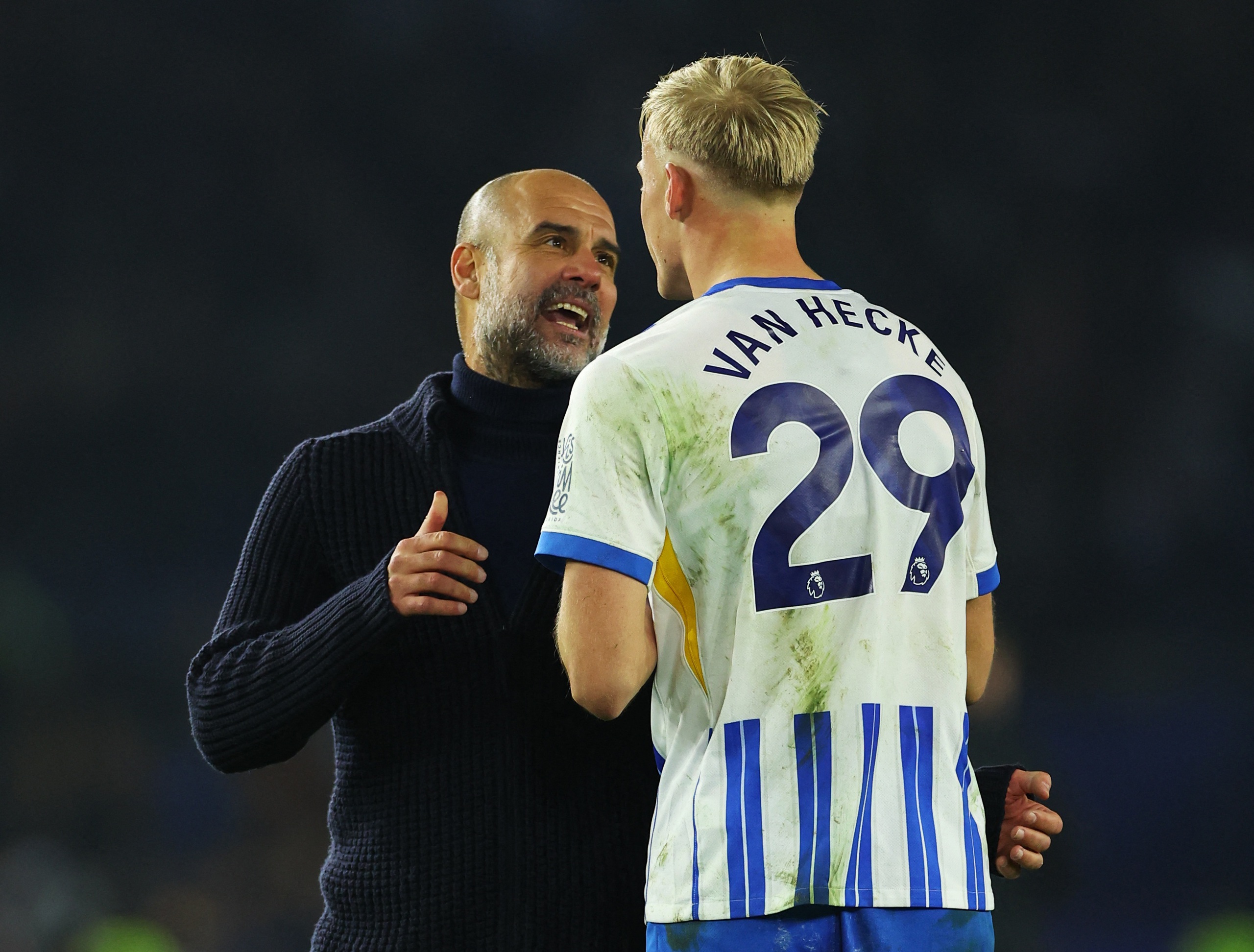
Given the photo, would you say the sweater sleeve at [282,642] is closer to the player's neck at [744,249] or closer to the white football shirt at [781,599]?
the white football shirt at [781,599]

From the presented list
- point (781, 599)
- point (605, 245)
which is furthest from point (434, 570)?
point (605, 245)

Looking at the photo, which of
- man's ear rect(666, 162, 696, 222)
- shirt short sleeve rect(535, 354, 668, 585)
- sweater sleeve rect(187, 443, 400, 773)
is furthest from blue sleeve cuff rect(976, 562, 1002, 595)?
sweater sleeve rect(187, 443, 400, 773)

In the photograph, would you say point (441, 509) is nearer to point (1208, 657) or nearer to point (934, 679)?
point (934, 679)

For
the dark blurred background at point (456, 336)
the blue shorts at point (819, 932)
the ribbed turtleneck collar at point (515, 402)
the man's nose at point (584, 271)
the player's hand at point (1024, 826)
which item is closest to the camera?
the blue shorts at point (819, 932)

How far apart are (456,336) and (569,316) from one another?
2927 mm

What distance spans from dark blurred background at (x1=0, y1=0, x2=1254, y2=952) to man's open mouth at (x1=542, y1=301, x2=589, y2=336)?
269 centimetres

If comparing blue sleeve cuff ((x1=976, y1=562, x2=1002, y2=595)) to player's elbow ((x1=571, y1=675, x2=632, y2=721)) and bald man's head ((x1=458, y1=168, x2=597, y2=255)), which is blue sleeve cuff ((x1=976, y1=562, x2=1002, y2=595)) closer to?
player's elbow ((x1=571, y1=675, x2=632, y2=721))

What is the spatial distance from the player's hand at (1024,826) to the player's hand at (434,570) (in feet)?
2.29

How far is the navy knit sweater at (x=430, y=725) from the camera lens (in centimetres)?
162

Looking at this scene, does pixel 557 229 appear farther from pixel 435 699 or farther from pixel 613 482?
pixel 613 482

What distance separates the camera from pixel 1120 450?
469cm

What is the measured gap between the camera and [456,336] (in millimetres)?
4938

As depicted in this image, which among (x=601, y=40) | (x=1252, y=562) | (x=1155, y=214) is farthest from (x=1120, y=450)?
(x=601, y=40)

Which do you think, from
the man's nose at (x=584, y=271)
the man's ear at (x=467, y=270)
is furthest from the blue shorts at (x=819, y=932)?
the man's ear at (x=467, y=270)
